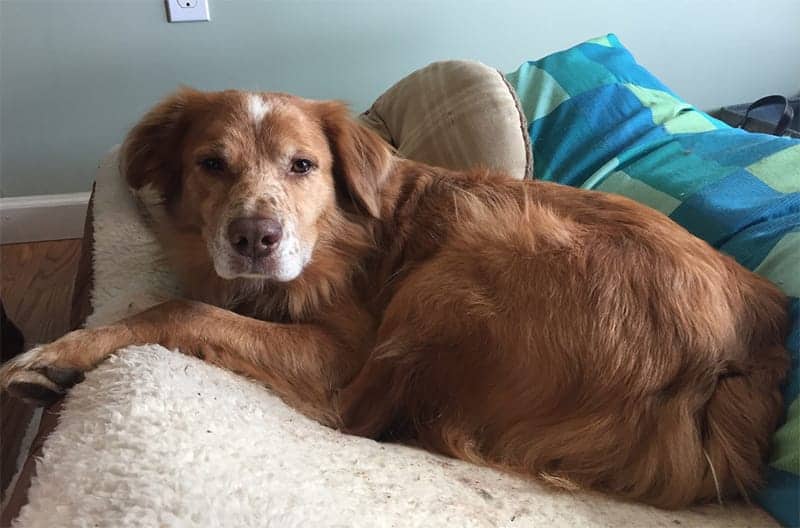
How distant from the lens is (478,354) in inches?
53.6

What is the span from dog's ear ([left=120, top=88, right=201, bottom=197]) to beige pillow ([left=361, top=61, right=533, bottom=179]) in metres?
0.79

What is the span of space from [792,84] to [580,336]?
8.99 ft

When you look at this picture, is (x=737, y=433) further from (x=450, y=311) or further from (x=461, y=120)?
(x=461, y=120)

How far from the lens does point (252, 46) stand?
2820mm

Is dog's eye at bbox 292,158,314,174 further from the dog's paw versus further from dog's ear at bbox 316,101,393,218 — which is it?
the dog's paw

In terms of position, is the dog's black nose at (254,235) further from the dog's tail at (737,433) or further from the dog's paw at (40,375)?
the dog's tail at (737,433)

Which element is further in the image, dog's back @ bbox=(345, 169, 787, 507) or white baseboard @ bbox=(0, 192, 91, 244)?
white baseboard @ bbox=(0, 192, 91, 244)

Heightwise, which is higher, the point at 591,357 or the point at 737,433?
the point at 591,357

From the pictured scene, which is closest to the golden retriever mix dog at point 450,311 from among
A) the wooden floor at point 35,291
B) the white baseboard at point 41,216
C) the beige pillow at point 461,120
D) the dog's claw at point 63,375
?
the dog's claw at point 63,375

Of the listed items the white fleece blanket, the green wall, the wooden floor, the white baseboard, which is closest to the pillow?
the white fleece blanket

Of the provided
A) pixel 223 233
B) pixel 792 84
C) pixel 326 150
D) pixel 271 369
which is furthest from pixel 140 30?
pixel 792 84

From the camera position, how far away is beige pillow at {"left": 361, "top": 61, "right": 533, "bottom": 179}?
81.0 inches

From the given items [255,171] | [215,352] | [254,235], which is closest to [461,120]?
[255,171]

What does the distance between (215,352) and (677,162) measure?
54.9 inches
